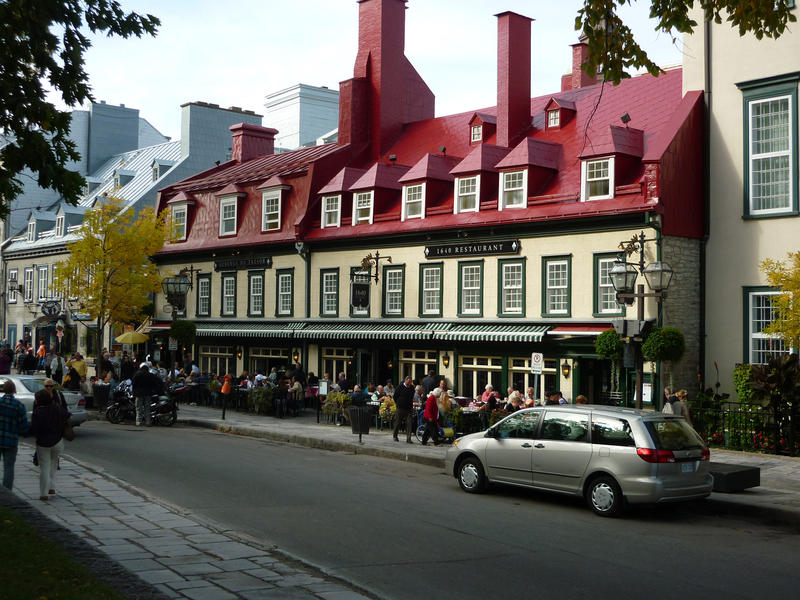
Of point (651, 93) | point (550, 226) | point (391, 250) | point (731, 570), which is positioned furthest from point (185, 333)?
point (731, 570)

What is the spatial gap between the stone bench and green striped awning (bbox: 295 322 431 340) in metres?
15.1

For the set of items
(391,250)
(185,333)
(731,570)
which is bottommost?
(731,570)

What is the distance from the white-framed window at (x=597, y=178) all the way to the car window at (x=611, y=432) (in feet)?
43.0

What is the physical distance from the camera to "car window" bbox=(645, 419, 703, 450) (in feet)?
40.6

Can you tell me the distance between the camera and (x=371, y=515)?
12.0m

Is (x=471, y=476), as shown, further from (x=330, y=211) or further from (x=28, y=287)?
(x=28, y=287)

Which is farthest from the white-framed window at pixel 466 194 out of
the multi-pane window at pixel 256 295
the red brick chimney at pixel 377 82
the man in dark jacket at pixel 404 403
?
the multi-pane window at pixel 256 295

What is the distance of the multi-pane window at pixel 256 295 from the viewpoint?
36562 millimetres

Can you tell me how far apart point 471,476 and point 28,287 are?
45775mm

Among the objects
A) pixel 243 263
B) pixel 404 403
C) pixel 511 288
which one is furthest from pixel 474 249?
pixel 243 263

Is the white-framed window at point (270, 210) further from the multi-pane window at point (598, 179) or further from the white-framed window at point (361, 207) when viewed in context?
the multi-pane window at point (598, 179)

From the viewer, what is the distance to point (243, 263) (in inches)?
1473

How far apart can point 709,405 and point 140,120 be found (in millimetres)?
52190

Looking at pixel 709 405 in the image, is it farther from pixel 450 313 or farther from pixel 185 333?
pixel 185 333
